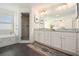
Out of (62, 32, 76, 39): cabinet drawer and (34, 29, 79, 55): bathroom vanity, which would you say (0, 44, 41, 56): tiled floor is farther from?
(62, 32, 76, 39): cabinet drawer

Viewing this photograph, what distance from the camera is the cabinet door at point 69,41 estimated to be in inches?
75.6

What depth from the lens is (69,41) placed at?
76.5 inches

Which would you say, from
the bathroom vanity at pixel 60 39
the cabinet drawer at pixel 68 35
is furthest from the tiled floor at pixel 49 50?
the cabinet drawer at pixel 68 35

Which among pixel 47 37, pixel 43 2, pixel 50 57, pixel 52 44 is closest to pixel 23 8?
pixel 43 2

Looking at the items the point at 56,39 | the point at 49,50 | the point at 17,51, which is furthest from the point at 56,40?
the point at 17,51

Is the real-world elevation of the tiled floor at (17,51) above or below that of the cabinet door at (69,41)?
below

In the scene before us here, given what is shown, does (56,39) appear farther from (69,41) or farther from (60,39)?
(69,41)

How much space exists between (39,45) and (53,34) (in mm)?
307

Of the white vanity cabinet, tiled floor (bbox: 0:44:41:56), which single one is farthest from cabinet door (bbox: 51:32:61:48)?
tiled floor (bbox: 0:44:41:56)

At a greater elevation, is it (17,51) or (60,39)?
(60,39)

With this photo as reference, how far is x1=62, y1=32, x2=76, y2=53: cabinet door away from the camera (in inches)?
75.6

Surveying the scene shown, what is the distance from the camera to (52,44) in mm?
2035

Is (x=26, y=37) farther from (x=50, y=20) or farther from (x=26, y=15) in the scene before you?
(x=50, y=20)

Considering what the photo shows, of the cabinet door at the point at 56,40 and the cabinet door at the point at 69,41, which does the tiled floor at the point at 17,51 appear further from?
the cabinet door at the point at 69,41
